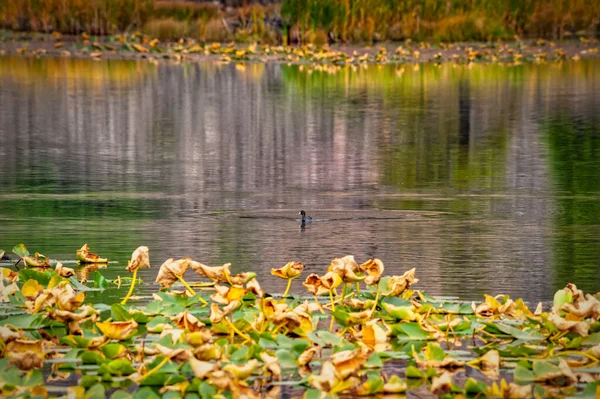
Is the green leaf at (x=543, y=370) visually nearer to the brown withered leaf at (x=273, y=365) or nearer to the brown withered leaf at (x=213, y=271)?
the brown withered leaf at (x=273, y=365)

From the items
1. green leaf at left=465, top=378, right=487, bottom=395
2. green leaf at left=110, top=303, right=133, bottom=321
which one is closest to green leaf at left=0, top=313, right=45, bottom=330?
green leaf at left=110, top=303, right=133, bottom=321

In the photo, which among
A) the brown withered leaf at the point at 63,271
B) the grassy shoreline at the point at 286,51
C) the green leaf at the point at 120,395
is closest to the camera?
the green leaf at the point at 120,395

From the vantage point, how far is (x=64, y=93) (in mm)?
23438

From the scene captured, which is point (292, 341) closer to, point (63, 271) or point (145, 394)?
point (145, 394)

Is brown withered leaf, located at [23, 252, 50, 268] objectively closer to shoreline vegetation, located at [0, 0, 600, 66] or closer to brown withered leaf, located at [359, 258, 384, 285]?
brown withered leaf, located at [359, 258, 384, 285]

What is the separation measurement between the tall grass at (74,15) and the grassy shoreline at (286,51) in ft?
1.73

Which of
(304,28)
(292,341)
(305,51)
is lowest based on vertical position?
(292,341)

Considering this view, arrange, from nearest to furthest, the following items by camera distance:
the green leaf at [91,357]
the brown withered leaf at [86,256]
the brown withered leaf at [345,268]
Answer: the green leaf at [91,357] < the brown withered leaf at [345,268] < the brown withered leaf at [86,256]

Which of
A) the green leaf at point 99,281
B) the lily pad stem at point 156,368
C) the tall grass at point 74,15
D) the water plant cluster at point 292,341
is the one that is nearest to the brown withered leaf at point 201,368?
the water plant cluster at point 292,341

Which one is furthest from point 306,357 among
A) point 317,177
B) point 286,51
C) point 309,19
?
point 309,19

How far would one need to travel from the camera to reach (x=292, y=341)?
261 inches

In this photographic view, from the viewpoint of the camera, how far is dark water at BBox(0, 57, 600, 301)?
9.20m

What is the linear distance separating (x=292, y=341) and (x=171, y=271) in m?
1.07

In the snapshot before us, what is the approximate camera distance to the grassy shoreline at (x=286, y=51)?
109 ft
